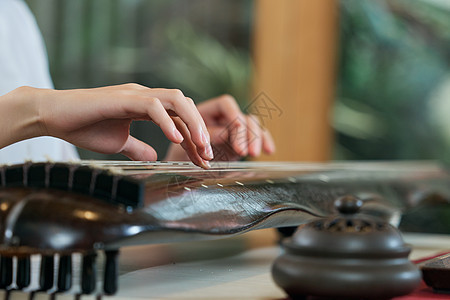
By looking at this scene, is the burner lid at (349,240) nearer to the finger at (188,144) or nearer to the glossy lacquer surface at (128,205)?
the glossy lacquer surface at (128,205)

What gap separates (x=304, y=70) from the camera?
13.4 feet

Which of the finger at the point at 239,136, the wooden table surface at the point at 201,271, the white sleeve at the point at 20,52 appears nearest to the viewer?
the wooden table surface at the point at 201,271

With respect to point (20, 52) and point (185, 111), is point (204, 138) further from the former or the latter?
point (20, 52)

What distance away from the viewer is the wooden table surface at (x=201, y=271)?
632mm

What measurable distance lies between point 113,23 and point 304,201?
3607 mm

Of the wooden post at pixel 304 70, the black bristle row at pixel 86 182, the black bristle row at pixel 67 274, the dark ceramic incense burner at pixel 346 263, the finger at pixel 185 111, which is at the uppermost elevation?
the finger at pixel 185 111

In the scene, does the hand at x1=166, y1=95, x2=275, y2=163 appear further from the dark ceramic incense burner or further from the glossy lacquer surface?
the dark ceramic incense burner

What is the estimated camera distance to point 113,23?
4273 mm

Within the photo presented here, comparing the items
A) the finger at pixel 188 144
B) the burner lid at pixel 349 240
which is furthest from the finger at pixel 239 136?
the burner lid at pixel 349 240

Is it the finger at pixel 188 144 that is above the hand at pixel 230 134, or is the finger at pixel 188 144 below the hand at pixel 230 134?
above

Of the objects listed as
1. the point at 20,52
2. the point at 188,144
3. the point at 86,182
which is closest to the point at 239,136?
the point at 188,144

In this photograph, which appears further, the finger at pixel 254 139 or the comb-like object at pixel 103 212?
the finger at pixel 254 139

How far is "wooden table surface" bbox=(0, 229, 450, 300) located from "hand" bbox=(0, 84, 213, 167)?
144 mm

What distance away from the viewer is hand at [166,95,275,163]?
1126 mm
